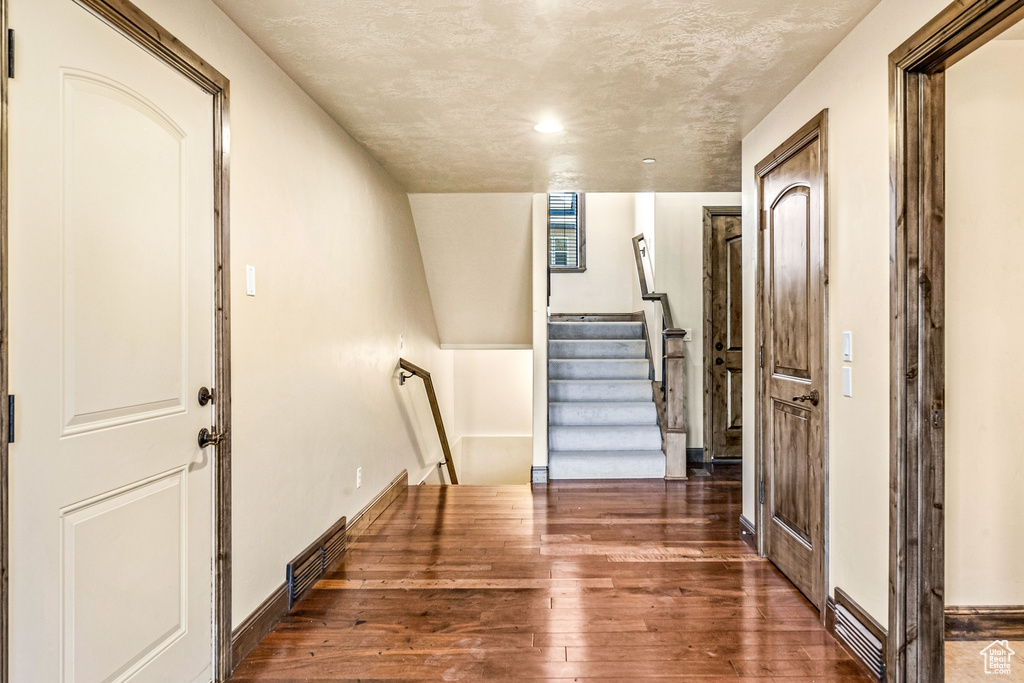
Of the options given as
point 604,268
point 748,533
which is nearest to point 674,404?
point 748,533

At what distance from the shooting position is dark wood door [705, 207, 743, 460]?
17.6ft

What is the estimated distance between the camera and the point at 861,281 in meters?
2.13

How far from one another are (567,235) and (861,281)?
5.56 m

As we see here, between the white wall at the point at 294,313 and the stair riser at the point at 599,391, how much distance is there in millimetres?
1913

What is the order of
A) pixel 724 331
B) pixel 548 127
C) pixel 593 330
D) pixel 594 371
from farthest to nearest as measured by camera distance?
pixel 593 330 < pixel 594 371 < pixel 724 331 < pixel 548 127

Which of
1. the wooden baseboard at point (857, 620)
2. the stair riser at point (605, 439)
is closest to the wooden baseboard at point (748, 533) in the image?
the wooden baseboard at point (857, 620)

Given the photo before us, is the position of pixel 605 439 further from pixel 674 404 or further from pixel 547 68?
pixel 547 68

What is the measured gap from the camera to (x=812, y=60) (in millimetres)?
2400

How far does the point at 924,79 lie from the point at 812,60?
648 millimetres

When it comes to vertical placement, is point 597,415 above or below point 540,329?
below

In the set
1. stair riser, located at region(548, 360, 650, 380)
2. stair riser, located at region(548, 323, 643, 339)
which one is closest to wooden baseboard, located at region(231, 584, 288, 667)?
stair riser, located at region(548, 360, 650, 380)

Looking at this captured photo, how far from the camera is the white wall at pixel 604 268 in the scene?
7383mm

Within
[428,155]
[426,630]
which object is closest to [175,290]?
[426,630]

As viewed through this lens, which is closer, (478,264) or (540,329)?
(540,329)
